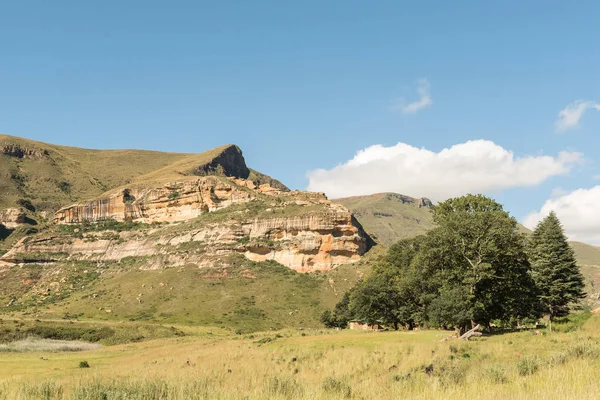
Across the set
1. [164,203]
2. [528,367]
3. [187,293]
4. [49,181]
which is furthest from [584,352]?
[49,181]

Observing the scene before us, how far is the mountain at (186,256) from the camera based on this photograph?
304 ft

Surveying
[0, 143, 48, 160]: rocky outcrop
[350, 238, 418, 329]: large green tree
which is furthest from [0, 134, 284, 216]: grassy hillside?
[350, 238, 418, 329]: large green tree

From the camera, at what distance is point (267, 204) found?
128125 mm

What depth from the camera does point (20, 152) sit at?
19588cm

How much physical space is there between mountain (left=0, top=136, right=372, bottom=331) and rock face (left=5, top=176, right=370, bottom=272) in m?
0.34

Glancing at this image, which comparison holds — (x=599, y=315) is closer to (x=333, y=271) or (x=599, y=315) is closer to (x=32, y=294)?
(x=333, y=271)

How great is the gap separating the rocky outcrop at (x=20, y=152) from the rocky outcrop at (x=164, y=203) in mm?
67342

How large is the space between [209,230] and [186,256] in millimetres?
11069

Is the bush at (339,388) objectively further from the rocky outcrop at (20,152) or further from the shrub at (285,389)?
the rocky outcrop at (20,152)

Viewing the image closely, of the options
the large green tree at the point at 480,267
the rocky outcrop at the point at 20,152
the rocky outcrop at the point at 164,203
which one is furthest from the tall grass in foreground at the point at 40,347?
the rocky outcrop at the point at 20,152

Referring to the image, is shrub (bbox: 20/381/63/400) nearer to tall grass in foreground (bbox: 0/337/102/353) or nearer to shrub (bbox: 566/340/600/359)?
shrub (bbox: 566/340/600/359)

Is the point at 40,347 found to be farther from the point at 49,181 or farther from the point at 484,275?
the point at 49,181

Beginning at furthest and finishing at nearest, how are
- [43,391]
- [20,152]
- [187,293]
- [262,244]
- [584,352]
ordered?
[20,152], [262,244], [187,293], [584,352], [43,391]

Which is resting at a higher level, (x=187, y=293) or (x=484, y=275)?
(x=484, y=275)
